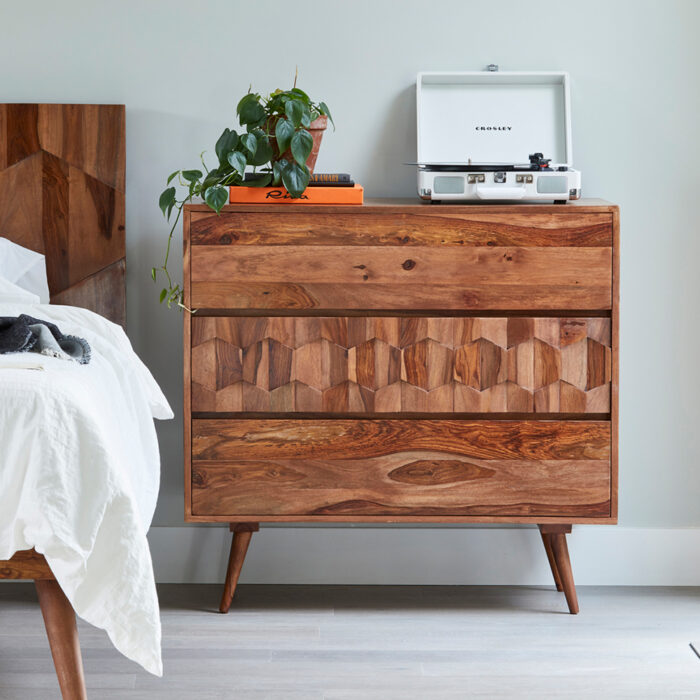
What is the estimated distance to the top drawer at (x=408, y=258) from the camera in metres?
1.92

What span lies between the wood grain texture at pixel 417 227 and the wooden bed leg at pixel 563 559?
706mm

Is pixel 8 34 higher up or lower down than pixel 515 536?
higher up

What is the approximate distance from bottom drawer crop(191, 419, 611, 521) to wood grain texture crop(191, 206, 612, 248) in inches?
16.5

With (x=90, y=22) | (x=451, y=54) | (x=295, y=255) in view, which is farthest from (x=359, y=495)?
(x=90, y=22)

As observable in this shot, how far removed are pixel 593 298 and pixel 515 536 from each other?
0.78m

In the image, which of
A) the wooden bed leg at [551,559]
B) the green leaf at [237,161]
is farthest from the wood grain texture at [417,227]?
the wooden bed leg at [551,559]

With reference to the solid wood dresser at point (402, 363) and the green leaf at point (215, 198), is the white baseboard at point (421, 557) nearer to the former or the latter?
the solid wood dresser at point (402, 363)

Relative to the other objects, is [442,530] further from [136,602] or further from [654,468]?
[136,602]

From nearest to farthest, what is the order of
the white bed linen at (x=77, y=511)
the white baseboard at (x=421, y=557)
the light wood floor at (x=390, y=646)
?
the white bed linen at (x=77, y=511) < the light wood floor at (x=390, y=646) < the white baseboard at (x=421, y=557)

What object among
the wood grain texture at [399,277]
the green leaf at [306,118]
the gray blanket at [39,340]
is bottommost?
the gray blanket at [39,340]

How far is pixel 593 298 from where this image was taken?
1.93 meters

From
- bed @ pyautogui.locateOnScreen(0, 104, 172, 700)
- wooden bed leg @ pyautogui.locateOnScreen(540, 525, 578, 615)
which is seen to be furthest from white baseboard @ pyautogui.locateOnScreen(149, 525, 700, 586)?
bed @ pyautogui.locateOnScreen(0, 104, 172, 700)

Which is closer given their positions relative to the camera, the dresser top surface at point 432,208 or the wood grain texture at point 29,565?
the wood grain texture at point 29,565

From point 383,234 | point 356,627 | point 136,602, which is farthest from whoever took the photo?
point 356,627
